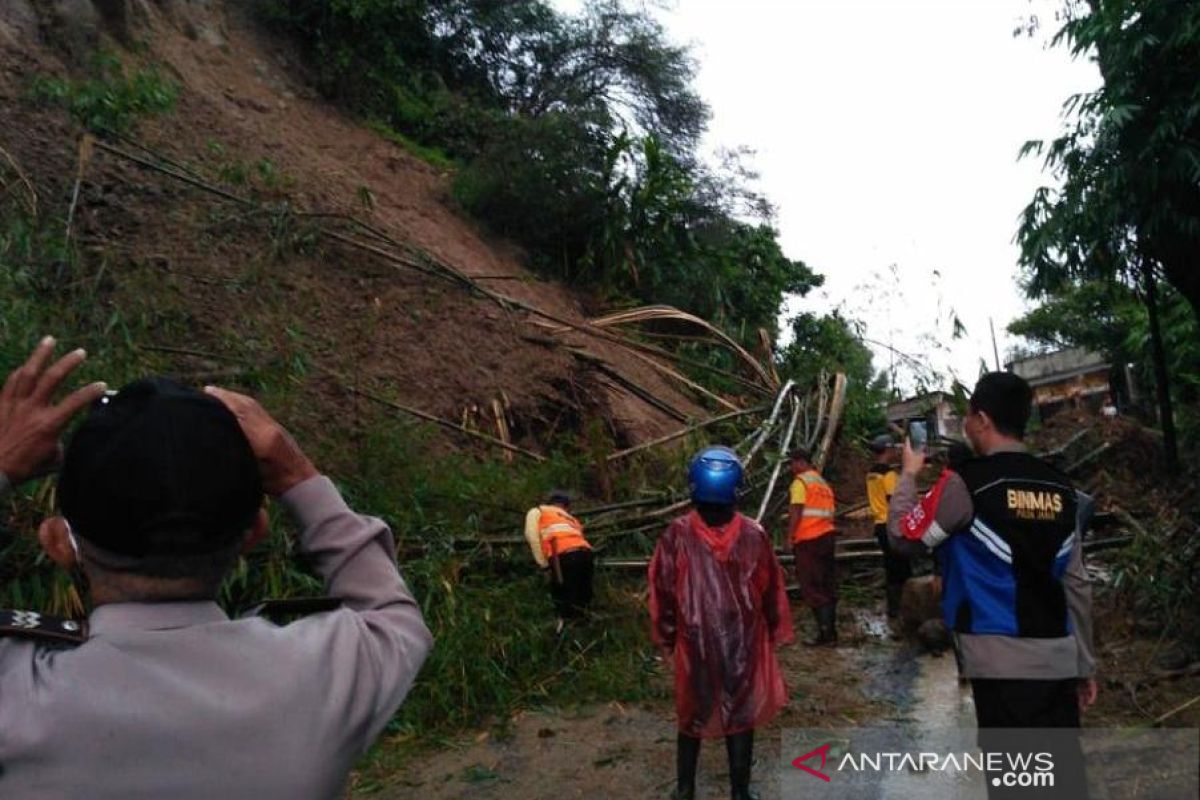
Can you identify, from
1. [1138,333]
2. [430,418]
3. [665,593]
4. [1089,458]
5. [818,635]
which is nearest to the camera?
[665,593]

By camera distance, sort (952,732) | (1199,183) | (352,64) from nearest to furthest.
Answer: (952,732)
(1199,183)
(352,64)

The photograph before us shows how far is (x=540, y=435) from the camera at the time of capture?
10.9 meters

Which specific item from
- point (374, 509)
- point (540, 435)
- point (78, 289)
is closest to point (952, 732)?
point (374, 509)

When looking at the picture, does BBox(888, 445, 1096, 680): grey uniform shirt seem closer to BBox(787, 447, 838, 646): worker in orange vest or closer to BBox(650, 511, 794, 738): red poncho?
BBox(650, 511, 794, 738): red poncho

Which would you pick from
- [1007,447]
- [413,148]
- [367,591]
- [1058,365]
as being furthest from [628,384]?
[1058,365]

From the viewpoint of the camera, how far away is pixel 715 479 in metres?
4.70

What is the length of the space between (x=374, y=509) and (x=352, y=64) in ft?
38.3

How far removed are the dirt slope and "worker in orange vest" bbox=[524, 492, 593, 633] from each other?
2.39 metres

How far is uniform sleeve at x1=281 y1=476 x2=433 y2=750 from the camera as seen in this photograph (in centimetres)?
149

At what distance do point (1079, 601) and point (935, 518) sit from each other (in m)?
0.63

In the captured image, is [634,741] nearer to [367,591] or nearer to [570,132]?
[367,591]

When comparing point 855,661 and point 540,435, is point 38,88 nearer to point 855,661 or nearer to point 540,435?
point 540,435

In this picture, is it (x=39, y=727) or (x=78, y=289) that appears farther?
(x=78, y=289)

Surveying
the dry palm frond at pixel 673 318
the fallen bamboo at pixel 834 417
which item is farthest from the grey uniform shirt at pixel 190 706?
the dry palm frond at pixel 673 318
